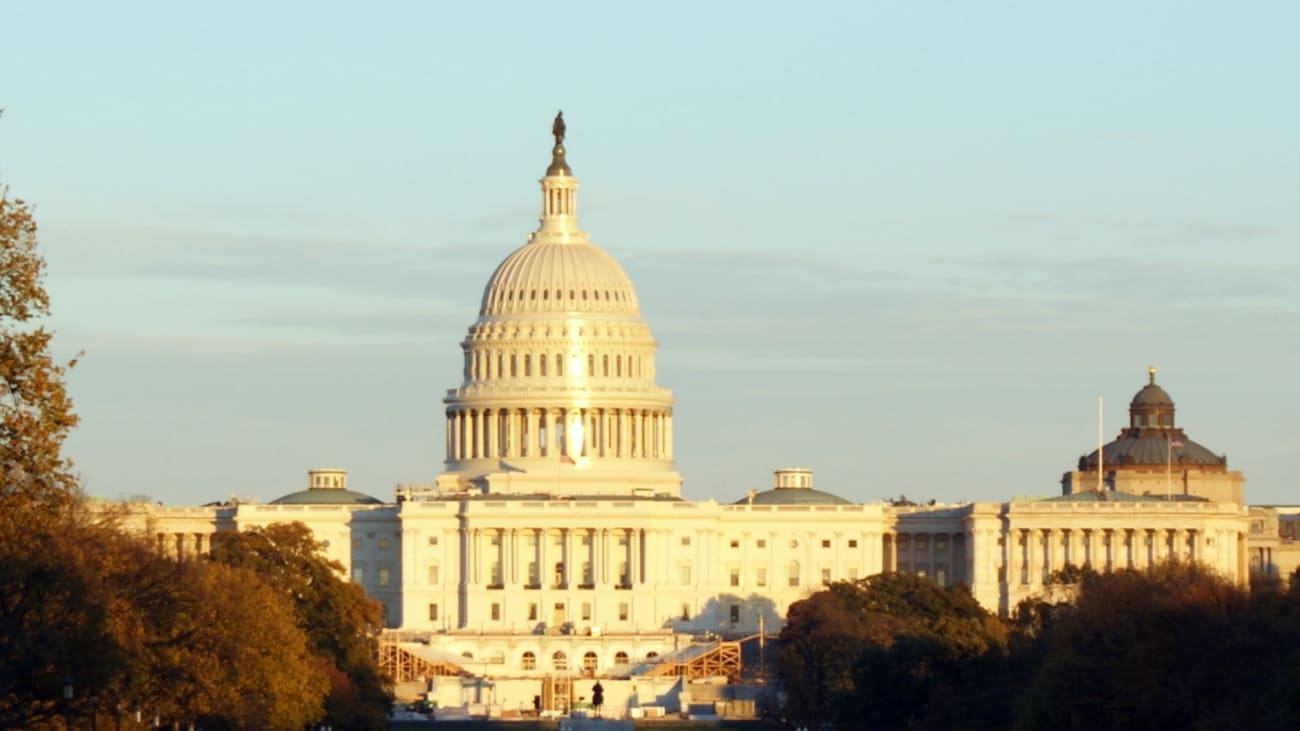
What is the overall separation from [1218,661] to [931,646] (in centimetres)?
3684

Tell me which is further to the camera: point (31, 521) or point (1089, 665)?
point (1089, 665)

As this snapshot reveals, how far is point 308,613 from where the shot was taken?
15825cm

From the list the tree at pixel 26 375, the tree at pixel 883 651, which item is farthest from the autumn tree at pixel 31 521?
the tree at pixel 883 651

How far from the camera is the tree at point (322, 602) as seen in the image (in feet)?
495

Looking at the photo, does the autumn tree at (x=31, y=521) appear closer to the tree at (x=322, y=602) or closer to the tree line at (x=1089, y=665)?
the tree line at (x=1089, y=665)

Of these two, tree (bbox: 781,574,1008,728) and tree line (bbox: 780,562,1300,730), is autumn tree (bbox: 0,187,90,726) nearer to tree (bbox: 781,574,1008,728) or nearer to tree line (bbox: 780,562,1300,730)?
tree line (bbox: 780,562,1300,730)

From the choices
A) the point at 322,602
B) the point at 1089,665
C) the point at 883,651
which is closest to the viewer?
the point at 1089,665

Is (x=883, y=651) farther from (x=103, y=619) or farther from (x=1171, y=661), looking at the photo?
(x=103, y=619)

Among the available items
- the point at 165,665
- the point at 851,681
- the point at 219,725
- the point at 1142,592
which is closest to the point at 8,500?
the point at 165,665

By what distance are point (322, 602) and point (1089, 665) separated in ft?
172

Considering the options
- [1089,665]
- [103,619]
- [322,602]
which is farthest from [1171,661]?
[322,602]

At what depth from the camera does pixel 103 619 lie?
88.6 meters

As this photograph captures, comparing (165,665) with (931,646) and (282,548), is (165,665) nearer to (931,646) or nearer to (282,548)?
(931,646)

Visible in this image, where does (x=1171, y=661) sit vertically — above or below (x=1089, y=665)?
below
